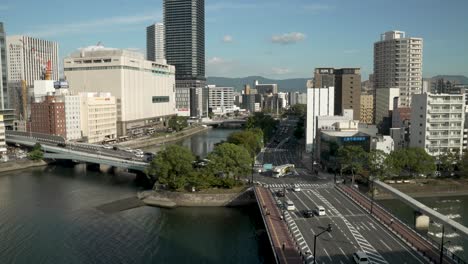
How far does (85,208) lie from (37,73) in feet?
259

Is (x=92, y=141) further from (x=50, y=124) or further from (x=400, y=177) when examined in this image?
(x=400, y=177)

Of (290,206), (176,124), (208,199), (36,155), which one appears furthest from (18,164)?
(176,124)

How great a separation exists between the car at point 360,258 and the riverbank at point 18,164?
2912 centimetres

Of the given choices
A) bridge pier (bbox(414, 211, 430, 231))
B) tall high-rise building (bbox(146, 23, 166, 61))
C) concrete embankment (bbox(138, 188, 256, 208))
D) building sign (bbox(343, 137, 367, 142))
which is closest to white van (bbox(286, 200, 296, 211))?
concrete embankment (bbox(138, 188, 256, 208))

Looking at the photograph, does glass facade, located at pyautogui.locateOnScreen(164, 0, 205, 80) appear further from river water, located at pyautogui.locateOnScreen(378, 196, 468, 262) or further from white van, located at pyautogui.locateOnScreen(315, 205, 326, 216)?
white van, located at pyautogui.locateOnScreen(315, 205, 326, 216)

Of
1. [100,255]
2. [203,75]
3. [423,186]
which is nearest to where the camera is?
[100,255]

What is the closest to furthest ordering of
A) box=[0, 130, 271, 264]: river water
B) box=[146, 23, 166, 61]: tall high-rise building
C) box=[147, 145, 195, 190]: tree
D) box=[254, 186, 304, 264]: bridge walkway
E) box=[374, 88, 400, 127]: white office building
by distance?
box=[254, 186, 304, 264]: bridge walkway
box=[0, 130, 271, 264]: river water
box=[147, 145, 195, 190]: tree
box=[374, 88, 400, 127]: white office building
box=[146, 23, 166, 61]: tall high-rise building

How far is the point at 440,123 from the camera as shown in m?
30.8

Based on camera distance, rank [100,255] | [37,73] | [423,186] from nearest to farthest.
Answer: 1. [100,255]
2. [423,186]
3. [37,73]

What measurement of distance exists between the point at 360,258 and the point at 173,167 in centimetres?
1392

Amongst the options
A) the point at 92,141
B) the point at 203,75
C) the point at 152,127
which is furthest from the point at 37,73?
the point at 92,141

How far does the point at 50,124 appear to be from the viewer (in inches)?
1734

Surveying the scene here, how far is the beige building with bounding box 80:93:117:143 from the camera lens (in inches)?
1838

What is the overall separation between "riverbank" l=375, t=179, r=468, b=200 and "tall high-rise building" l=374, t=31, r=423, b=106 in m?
32.6
